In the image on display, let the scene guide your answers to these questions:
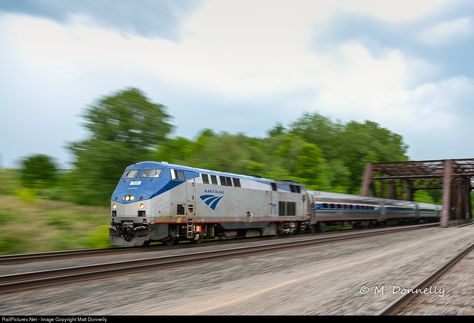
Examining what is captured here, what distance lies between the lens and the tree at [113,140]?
3753cm

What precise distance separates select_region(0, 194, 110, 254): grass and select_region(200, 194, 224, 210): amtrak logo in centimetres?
539

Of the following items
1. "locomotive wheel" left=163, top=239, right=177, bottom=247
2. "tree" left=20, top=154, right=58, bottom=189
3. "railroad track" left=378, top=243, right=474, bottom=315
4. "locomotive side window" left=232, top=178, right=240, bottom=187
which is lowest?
"locomotive wheel" left=163, top=239, right=177, bottom=247

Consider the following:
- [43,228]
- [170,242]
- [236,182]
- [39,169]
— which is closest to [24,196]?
[43,228]

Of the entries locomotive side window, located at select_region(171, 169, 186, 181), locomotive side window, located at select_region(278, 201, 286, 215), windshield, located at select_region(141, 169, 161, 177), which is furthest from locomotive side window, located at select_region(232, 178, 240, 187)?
windshield, located at select_region(141, 169, 161, 177)

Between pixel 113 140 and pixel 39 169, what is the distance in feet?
54.2

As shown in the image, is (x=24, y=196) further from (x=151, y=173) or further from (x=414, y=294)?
(x=414, y=294)

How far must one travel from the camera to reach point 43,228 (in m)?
23.1

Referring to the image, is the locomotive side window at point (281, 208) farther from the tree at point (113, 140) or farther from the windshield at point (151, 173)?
the tree at point (113, 140)

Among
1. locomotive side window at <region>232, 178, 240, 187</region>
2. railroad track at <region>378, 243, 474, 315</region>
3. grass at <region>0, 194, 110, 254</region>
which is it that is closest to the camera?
railroad track at <region>378, 243, 474, 315</region>

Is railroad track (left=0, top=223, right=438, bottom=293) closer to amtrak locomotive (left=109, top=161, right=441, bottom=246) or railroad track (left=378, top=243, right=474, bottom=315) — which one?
amtrak locomotive (left=109, top=161, right=441, bottom=246)

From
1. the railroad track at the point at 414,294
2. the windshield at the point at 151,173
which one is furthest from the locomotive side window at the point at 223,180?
the railroad track at the point at 414,294

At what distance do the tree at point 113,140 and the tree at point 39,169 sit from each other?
40.8 ft

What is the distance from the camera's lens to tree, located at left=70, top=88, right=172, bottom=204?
123 feet

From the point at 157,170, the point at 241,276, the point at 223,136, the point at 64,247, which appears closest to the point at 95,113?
the point at 223,136
